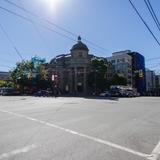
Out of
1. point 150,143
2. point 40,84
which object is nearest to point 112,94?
Result: point 40,84

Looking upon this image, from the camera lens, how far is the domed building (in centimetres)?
7638

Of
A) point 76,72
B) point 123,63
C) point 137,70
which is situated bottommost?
point 76,72

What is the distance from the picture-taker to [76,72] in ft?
255

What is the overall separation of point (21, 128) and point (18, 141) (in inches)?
104

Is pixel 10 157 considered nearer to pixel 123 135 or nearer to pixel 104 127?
pixel 123 135

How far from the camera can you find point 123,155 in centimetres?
704

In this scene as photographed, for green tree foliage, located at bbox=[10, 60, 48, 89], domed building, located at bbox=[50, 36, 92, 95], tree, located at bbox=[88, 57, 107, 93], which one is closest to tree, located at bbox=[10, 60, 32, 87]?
green tree foliage, located at bbox=[10, 60, 48, 89]

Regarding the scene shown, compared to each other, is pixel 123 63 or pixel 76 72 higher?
pixel 123 63

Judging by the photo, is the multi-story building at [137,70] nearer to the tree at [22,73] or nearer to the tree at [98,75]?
the tree at [98,75]

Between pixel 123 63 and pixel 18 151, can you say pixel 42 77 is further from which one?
pixel 18 151

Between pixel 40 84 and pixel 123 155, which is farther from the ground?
pixel 40 84

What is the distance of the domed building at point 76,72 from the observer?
76375mm

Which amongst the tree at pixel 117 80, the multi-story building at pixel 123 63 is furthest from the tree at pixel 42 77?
the multi-story building at pixel 123 63

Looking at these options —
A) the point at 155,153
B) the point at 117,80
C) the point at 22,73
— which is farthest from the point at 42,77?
the point at 155,153
